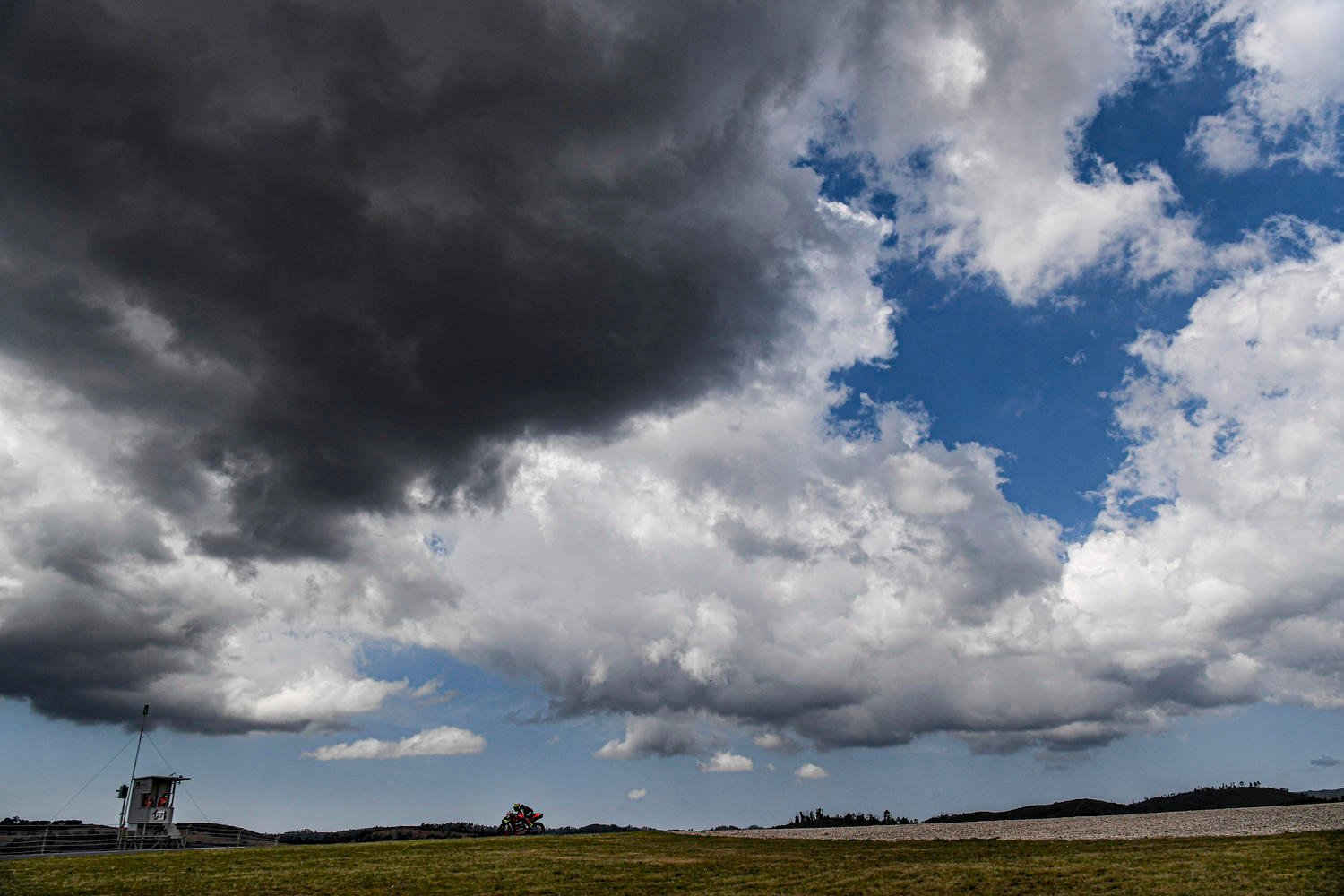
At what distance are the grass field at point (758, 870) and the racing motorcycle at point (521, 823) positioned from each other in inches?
1483

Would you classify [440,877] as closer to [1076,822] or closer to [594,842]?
[594,842]

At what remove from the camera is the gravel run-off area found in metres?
38.3

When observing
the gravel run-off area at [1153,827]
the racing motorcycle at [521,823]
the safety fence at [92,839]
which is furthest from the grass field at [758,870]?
the racing motorcycle at [521,823]

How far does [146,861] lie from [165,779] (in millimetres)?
35257

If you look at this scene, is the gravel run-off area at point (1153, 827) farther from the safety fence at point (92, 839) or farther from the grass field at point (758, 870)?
the safety fence at point (92, 839)

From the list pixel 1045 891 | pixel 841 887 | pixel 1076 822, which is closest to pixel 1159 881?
pixel 1045 891

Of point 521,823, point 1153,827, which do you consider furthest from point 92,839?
point 1153,827

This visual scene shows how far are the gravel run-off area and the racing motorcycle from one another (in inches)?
1576

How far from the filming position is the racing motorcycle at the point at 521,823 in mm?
83938

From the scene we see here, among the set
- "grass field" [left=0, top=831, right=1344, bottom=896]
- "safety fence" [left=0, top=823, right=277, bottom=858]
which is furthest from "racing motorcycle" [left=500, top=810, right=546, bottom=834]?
"grass field" [left=0, top=831, right=1344, bottom=896]

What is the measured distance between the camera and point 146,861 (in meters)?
46.2

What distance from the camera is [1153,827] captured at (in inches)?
1700

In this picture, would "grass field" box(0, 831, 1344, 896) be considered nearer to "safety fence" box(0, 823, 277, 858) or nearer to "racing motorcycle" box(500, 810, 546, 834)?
"safety fence" box(0, 823, 277, 858)

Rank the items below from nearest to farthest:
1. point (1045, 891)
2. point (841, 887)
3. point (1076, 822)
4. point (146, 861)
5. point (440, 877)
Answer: point (1045, 891)
point (841, 887)
point (440, 877)
point (146, 861)
point (1076, 822)
